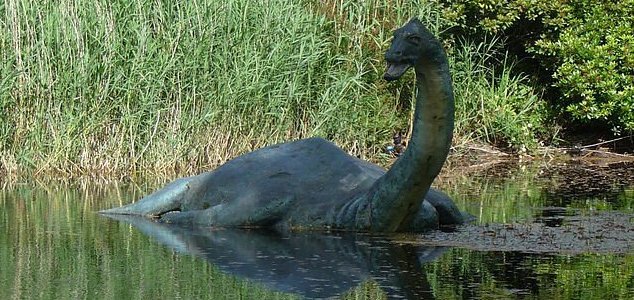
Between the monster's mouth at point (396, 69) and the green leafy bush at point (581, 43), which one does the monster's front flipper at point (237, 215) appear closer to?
the monster's mouth at point (396, 69)

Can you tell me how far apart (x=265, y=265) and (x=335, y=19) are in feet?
25.1

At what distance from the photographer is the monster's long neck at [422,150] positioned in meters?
8.61

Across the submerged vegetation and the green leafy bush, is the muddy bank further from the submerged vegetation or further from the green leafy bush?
the green leafy bush

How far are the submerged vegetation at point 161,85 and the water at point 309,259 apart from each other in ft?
6.49

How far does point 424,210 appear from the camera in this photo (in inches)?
376

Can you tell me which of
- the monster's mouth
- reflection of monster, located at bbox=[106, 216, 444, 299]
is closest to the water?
reflection of monster, located at bbox=[106, 216, 444, 299]

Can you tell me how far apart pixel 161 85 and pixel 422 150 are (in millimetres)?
5387

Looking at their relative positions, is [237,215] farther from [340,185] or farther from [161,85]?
[161,85]

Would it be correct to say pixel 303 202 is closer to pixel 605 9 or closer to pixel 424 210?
pixel 424 210

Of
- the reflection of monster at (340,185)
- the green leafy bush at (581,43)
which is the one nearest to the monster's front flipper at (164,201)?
the reflection of monster at (340,185)

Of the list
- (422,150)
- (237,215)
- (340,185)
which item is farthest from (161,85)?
(422,150)

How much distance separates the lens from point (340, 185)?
982 cm

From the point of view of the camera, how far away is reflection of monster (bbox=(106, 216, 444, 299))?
7273 mm

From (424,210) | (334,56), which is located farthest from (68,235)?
(334,56)
